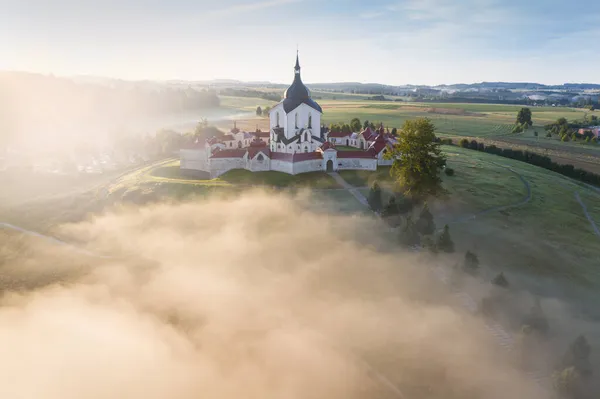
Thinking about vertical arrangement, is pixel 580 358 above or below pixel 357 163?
below

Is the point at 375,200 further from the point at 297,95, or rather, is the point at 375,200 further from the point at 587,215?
the point at 297,95

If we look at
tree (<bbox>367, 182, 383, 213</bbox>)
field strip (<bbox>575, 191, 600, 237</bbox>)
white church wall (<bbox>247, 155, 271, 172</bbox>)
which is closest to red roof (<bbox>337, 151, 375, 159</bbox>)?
white church wall (<bbox>247, 155, 271, 172</bbox>)

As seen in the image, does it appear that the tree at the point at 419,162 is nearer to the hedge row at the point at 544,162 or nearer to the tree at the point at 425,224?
Result: the tree at the point at 425,224

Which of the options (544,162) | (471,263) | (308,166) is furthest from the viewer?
(544,162)

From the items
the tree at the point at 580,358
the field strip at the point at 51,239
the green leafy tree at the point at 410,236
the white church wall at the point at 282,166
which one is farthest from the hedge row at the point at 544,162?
the field strip at the point at 51,239

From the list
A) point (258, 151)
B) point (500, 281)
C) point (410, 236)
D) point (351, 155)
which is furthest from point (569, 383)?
point (258, 151)

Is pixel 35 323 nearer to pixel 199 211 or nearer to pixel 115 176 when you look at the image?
pixel 199 211
